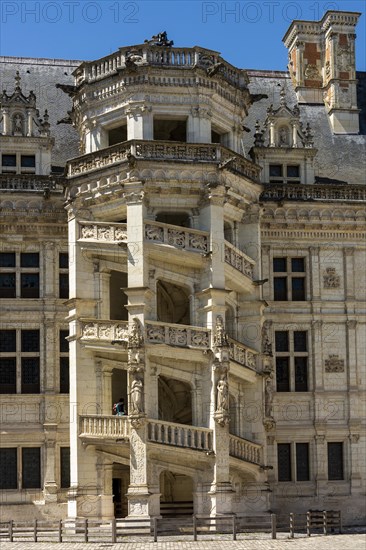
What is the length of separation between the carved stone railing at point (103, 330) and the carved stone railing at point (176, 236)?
7.75 feet

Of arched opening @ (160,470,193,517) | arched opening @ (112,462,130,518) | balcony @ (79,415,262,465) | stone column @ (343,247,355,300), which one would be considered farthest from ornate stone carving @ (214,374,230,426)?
stone column @ (343,247,355,300)

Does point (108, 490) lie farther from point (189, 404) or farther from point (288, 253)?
point (288, 253)

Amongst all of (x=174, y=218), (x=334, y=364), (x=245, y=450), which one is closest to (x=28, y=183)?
(x=174, y=218)

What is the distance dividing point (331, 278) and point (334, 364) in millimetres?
2586

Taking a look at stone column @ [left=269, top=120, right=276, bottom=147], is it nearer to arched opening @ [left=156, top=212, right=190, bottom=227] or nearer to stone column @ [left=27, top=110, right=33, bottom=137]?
arched opening @ [left=156, top=212, right=190, bottom=227]

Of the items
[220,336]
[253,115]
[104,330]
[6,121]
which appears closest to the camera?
[220,336]

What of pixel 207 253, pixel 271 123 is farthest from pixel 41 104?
pixel 207 253

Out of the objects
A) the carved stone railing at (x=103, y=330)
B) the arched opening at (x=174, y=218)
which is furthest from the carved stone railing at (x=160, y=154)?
the carved stone railing at (x=103, y=330)

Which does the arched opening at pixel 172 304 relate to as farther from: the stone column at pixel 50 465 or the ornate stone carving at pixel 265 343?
the stone column at pixel 50 465

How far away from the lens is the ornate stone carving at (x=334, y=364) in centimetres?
3266

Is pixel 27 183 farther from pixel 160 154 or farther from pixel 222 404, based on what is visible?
pixel 222 404

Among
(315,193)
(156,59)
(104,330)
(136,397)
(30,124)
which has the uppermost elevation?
(156,59)

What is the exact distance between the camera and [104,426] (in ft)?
92.6

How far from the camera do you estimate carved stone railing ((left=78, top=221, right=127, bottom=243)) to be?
1136 inches
